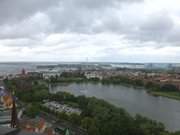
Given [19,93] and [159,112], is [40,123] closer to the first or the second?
[159,112]

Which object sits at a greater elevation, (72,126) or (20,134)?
(20,134)

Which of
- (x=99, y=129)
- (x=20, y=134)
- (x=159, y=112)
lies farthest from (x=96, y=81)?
(x=20, y=134)

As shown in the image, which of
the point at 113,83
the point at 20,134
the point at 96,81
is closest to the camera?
the point at 20,134

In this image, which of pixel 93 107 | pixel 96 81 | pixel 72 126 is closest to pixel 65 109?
pixel 93 107

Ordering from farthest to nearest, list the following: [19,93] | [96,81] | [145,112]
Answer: [96,81] < [19,93] < [145,112]

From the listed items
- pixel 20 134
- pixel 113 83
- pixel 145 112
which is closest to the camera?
pixel 20 134

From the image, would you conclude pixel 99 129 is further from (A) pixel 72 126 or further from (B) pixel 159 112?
(B) pixel 159 112

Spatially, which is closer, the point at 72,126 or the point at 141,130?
the point at 141,130

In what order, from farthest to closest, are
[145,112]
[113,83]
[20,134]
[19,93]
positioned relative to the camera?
[113,83], [19,93], [145,112], [20,134]

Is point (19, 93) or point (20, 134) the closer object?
point (20, 134)
